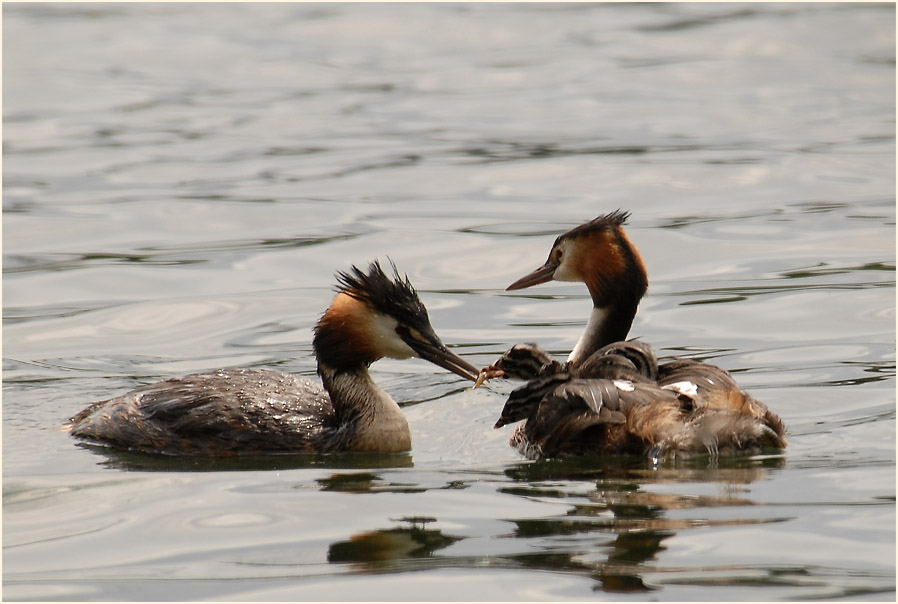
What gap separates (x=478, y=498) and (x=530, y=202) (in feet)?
28.3

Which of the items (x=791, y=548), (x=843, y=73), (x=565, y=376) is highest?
(x=843, y=73)

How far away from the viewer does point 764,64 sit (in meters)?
23.0

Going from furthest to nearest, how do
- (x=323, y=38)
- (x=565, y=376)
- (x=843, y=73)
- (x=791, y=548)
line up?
(x=323, y=38) < (x=843, y=73) < (x=565, y=376) < (x=791, y=548)

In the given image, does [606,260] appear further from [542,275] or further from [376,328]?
[376,328]

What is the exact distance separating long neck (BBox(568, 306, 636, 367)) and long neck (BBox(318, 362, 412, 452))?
1.29 m

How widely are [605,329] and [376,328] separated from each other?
5.08ft

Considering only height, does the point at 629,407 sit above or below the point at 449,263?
below

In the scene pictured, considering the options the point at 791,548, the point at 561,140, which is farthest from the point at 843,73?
the point at 791,548

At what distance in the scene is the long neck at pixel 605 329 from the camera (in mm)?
8555

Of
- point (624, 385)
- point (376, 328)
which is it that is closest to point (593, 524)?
point (624, 385)

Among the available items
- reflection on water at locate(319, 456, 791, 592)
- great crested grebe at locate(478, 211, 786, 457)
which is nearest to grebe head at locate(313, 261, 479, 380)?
great crested grebe at locate(478, 211, 786, 457)

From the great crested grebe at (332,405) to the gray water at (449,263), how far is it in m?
0.16

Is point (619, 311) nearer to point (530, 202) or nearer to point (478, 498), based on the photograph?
point (478, 498)

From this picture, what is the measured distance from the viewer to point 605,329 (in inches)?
337
